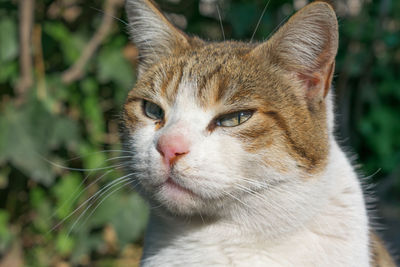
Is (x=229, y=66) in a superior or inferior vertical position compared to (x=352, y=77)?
superior

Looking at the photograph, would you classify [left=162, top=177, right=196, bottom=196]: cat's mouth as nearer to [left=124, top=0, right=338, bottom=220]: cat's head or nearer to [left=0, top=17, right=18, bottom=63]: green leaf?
[left=124, top=0, right=338, bottom=220]: cat's head

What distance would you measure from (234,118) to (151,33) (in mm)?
650

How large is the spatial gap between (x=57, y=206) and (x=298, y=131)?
1.76 m

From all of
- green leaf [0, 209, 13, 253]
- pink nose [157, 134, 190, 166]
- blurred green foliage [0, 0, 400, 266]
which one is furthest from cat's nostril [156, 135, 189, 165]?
green leaf [0, 209, 13, 253]

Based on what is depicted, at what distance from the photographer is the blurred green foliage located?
2.64 meters

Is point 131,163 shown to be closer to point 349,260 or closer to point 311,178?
point 311,178

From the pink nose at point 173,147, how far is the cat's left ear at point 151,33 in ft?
1.99

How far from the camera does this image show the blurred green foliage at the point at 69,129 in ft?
8.68

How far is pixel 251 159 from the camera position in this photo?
5.43ft

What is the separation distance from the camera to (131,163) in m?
1.84

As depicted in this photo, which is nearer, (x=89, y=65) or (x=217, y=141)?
(x=217, y=141)

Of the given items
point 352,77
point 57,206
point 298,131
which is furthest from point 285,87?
point 352,77

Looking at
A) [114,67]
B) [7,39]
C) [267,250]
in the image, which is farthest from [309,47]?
[7,39]

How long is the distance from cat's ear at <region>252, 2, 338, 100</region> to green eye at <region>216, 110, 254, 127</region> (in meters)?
0.28
